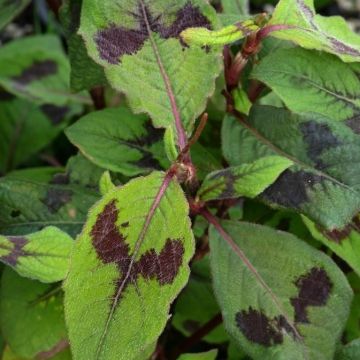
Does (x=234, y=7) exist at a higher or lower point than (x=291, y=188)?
higher

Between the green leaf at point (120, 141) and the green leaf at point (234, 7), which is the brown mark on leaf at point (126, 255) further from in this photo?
the green leaf at point (234, 7)

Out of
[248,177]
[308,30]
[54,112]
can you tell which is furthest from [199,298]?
[54,112]

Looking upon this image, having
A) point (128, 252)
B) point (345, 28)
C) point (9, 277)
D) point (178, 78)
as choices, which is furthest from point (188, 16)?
point (9, 277)

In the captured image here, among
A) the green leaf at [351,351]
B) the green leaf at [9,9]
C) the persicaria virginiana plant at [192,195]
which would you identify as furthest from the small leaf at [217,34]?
the green leaf at [9,9]

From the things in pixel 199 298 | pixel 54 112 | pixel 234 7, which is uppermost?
pixel 234 7

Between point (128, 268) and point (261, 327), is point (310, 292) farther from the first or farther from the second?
point (128, 268)

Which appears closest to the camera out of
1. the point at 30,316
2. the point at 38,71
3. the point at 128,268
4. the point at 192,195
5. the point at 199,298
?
the point at 128,268

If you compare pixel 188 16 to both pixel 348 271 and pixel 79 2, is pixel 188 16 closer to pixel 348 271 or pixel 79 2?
pixel 79 2

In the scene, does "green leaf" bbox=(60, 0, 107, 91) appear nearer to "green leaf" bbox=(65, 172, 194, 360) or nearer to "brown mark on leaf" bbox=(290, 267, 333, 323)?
"green leaf" bbox=(65, 172, 194, 360)
